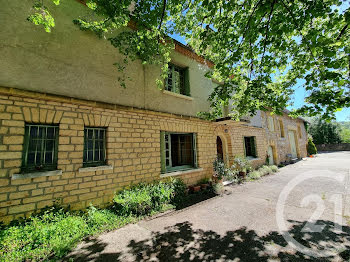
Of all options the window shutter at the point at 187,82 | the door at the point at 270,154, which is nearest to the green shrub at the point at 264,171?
the door at the point at 270,154

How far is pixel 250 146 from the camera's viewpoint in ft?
35.2

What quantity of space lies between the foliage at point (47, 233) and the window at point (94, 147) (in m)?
1.23

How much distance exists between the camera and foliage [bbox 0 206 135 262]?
7.85ft

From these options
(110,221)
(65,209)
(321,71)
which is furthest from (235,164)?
(65,209)

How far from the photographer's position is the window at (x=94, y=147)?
401 cm

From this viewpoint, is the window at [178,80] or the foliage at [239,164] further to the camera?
the foliage at [239,164]

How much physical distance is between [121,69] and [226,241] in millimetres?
5166

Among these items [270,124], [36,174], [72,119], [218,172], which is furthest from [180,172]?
[270,124]

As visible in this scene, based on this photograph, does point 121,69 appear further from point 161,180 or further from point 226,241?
point 226,241

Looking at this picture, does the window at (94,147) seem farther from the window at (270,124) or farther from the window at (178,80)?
the window at (270,124)

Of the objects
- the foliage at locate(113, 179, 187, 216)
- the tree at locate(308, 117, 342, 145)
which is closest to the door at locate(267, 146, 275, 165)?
the foliage at locate(113, 179, 187, 216)

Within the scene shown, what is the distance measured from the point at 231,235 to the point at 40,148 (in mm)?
4740

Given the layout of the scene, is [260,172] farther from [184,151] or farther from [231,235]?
[231,235]

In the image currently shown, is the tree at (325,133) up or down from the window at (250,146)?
up
